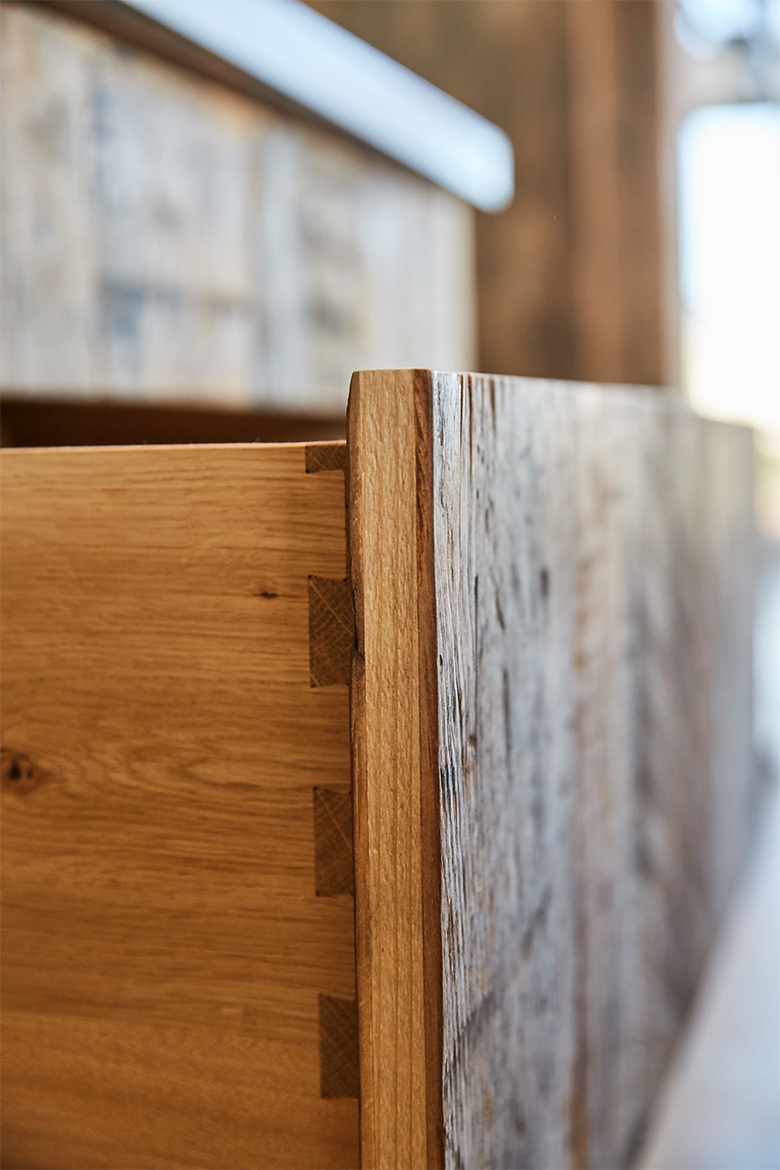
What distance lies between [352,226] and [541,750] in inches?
51.5

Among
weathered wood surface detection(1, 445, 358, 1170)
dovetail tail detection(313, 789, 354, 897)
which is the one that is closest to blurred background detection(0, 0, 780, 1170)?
weathered wood surface detection(1, 445, 358, 1170)

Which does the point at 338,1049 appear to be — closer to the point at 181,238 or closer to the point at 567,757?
the point at 567,757

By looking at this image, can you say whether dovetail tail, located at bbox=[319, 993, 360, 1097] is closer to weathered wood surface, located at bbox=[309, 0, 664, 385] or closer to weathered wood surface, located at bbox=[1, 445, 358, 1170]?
weathered wood surface, located at bbox=[1, 445, 358, 1170]

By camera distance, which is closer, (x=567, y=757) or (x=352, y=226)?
(x=567, y=757)

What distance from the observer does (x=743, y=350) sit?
Result: 21.7 ft

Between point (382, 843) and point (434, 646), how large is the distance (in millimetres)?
114

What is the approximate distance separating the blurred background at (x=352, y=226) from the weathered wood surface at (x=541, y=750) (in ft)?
0.70

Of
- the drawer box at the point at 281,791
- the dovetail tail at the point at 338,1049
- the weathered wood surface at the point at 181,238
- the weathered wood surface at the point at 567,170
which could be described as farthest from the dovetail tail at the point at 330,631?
the weathered wood surface at the point at 567,170

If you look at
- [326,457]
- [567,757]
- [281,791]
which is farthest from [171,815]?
[567,757]

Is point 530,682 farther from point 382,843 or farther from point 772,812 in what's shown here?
point 772,812

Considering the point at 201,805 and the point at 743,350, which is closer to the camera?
the point at 201,805

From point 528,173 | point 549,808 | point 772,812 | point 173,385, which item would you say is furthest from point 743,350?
point 549,808

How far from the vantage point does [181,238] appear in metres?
1.56

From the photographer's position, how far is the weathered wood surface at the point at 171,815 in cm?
75
